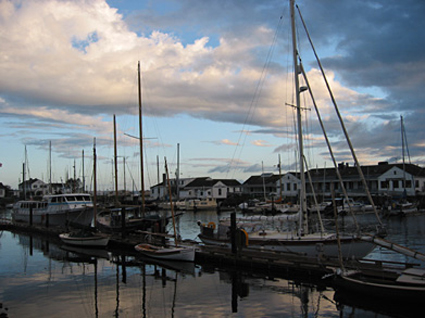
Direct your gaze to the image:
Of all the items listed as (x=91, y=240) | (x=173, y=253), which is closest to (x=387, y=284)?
(x=173, y=253)

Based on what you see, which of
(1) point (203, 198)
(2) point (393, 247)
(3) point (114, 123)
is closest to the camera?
(2) point (393, 247)

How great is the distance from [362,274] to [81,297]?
1366 cm

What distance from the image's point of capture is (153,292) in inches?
831

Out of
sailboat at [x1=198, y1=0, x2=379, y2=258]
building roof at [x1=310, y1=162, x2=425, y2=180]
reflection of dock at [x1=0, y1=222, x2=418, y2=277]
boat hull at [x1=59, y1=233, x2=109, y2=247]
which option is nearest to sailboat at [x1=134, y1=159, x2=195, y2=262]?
reflection of dock at [x1=0, y1=222, x2=418, y2=277]

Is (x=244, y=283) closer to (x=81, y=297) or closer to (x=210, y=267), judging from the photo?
(x=210, y=267)

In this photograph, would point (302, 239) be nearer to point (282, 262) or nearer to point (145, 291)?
point (282, 262)

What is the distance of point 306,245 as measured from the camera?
82.3 feet

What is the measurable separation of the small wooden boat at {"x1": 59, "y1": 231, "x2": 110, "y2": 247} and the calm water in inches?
189

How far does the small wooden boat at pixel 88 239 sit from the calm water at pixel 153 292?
4802 mm

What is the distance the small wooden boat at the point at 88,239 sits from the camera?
117 ft

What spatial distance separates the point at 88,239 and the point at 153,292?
17.1m

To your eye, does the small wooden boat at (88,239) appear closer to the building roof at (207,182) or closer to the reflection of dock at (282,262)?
the reflection of dock at (282,262)

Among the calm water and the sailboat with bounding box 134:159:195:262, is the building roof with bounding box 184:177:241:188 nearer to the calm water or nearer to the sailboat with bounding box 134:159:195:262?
the sailboat with bounding box 134:159:195:262

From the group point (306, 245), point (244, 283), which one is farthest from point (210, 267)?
point (306, 245)
